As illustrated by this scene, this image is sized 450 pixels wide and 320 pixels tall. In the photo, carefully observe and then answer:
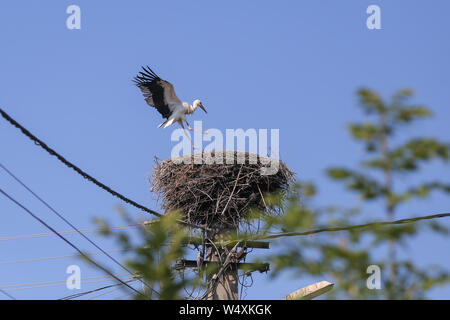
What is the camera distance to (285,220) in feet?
10.4

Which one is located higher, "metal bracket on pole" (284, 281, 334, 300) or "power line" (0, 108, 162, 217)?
"power line" (0, 108, 162, 217)

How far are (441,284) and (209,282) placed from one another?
6566 millimetres

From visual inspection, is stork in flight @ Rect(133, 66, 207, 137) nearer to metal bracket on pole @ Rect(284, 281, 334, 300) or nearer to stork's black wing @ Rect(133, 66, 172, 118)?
stork's black wing @ Rect(133, 66, 172, 118)

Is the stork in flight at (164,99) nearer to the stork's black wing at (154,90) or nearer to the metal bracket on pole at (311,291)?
the stork's black wing at (154,90)

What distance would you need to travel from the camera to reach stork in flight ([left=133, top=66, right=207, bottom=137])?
11.3m

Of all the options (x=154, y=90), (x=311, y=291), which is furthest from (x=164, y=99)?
(x=311, y=291)

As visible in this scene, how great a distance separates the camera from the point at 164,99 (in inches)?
465

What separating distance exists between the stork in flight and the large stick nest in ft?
4.41

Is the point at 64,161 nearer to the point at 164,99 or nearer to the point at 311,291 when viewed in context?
the point at 311,291

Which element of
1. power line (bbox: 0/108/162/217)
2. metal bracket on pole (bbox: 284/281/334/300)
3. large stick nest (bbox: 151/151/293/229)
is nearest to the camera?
power line (bbox: 0/108/162/217)

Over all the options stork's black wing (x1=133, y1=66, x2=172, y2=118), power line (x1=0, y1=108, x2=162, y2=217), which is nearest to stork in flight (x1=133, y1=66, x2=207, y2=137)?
stork's black wing (x1=133, y1=66, x2=172, y2=118)

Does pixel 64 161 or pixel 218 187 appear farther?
pixel 218 187

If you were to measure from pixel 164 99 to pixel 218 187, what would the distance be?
2.32 m
